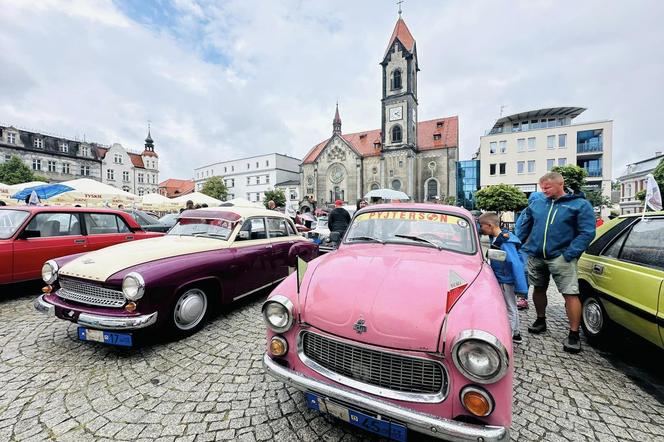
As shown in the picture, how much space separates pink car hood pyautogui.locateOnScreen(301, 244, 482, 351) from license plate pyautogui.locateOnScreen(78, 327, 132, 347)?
222 centimetres

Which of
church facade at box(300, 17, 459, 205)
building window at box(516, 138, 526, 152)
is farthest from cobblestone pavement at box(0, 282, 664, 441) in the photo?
building window at box(516, 138, 526, 152)

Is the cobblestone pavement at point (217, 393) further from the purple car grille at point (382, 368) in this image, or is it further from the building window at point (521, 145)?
the building window at point (521, 145)

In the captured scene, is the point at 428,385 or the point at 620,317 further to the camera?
the point at 620,317

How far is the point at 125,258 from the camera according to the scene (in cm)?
335

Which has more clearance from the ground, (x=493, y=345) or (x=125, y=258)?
(x=125, y=258)

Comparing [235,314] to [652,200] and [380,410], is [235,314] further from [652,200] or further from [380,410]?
[652,200]

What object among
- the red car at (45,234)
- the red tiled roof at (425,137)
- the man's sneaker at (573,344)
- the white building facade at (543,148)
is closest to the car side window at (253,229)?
the red car at (45,234)

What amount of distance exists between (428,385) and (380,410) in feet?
1.12

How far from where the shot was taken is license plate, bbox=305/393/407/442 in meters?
1.66

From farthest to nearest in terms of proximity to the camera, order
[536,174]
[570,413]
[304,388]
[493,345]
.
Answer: [536,174], [570,413], [304,388], [493,345]

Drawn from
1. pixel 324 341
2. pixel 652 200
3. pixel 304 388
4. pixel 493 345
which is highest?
pixel 652 200

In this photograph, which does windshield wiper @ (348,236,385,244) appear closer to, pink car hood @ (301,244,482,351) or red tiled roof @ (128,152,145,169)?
pink car hood @ (301,244,482,351)

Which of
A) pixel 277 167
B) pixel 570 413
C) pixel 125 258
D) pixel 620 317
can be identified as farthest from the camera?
pixel 277 167

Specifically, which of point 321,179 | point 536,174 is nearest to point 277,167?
point 321,179
